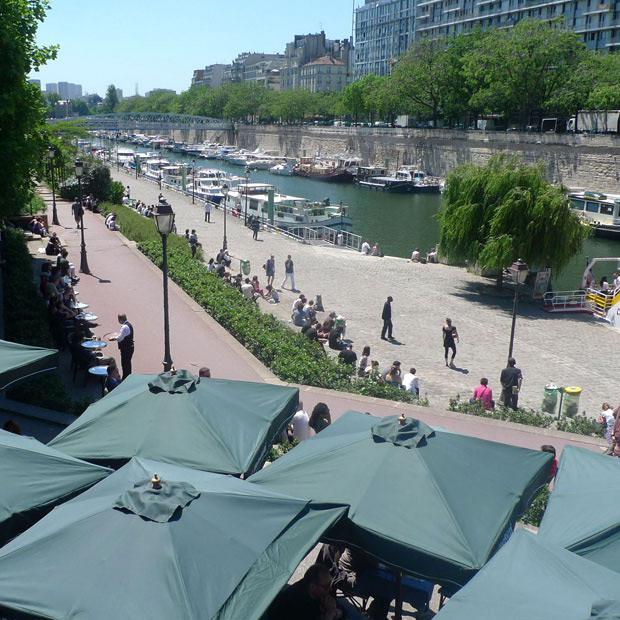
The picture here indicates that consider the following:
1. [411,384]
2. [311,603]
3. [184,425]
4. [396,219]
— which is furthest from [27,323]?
[396,219]

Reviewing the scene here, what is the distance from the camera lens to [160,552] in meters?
5.33

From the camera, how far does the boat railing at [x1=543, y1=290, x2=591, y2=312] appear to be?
27.5 m

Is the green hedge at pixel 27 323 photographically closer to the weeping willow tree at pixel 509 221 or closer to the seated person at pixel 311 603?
the seated person at pixel 311 603

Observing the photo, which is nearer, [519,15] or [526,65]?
[526,65]

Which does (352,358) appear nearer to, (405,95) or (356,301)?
(356,301)

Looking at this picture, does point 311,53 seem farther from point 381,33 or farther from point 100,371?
point 100,371

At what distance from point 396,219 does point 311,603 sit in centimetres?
5535

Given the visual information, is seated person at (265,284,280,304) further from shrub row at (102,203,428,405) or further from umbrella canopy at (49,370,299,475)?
umbrella canopy at (49,370,299,475)

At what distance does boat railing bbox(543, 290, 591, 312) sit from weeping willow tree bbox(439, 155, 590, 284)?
1680mm

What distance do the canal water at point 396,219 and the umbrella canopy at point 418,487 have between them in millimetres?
24442

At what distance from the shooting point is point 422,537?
622 centimetres

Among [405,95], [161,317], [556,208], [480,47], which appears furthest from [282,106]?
[161,317]

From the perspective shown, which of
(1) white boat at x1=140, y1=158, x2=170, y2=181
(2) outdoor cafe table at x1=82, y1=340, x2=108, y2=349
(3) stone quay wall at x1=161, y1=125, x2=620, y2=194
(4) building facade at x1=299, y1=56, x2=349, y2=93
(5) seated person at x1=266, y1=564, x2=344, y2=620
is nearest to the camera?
(5) seated person at x1=266, y1=564, x2=344, y2=620

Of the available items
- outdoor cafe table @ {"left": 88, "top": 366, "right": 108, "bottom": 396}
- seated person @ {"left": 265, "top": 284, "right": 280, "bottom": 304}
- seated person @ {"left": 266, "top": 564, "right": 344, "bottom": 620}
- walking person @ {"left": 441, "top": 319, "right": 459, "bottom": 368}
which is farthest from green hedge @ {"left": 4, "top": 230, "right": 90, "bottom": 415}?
walking person @ {"left": 441, "top": 319, "right": 459, "bottom": 368}
